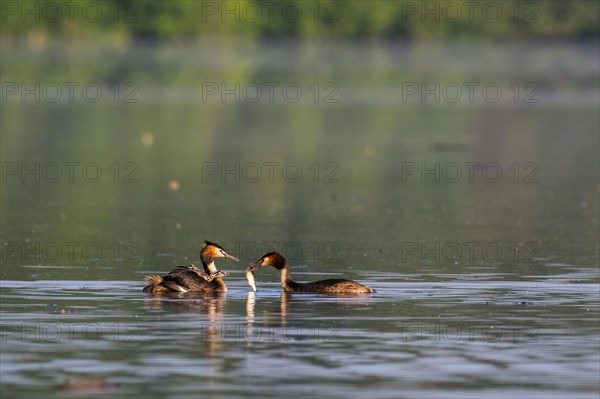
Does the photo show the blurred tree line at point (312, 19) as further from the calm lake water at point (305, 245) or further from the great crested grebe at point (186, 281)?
the great crested grebe at point (186, 281)

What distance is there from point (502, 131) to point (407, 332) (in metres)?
28.3

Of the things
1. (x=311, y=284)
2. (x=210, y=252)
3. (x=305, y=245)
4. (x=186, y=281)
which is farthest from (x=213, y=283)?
(x=305, y=245)

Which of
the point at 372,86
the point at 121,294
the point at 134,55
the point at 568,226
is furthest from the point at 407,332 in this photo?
the point at 134,55

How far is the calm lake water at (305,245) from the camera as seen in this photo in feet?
38.2

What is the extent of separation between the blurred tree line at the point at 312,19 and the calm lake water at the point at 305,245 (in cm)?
5407

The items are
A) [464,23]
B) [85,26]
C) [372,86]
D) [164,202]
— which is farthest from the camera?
[464,23]

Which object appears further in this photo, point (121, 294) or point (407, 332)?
point (121, 294)

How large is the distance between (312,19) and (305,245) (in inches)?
3777

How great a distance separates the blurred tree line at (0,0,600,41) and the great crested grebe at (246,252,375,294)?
86237mm

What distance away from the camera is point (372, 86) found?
67125mm

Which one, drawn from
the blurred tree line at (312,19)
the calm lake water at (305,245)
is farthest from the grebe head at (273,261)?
the blurred tree line at (312,19)

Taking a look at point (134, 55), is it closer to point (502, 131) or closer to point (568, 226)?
point (502, 131)

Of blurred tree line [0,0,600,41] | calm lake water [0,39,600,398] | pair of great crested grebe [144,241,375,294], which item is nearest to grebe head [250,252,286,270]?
pair of great crested grebe [144,241,375,294]

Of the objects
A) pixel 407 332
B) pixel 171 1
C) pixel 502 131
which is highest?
pixel 171 1
